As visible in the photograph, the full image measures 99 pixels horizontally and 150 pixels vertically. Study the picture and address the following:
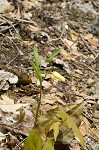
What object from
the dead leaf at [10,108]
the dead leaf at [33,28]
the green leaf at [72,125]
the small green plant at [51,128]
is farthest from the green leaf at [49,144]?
the dead leaf at [33,28]

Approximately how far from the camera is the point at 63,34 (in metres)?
2.78

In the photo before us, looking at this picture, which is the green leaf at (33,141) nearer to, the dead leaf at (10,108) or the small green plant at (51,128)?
the small green plant at (51,128)

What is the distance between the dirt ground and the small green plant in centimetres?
14

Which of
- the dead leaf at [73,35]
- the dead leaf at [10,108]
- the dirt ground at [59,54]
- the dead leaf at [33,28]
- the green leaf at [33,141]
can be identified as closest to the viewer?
the green leaf at [33,141]

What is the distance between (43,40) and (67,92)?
61 cm

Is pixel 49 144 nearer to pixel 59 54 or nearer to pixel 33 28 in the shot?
pixel 59 54

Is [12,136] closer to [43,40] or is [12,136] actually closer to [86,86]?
[86,86]

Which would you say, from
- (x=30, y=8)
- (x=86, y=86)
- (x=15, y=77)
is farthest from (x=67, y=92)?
(x=30, y=8)

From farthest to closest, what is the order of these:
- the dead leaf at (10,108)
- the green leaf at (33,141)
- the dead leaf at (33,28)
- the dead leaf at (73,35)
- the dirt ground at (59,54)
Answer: the dead leaf at (73,35) < the dead leaf at (33,28) < the dirt ground at (59,54) < the dead leaf at (10,108) < the green leaf at (33,141)

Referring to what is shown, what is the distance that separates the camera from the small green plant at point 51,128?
1.42 meters

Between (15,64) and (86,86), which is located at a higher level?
(15,64)

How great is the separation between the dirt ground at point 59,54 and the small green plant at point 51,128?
142mm

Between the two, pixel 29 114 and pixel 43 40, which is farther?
pixel 43 40

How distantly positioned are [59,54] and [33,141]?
119 cm
